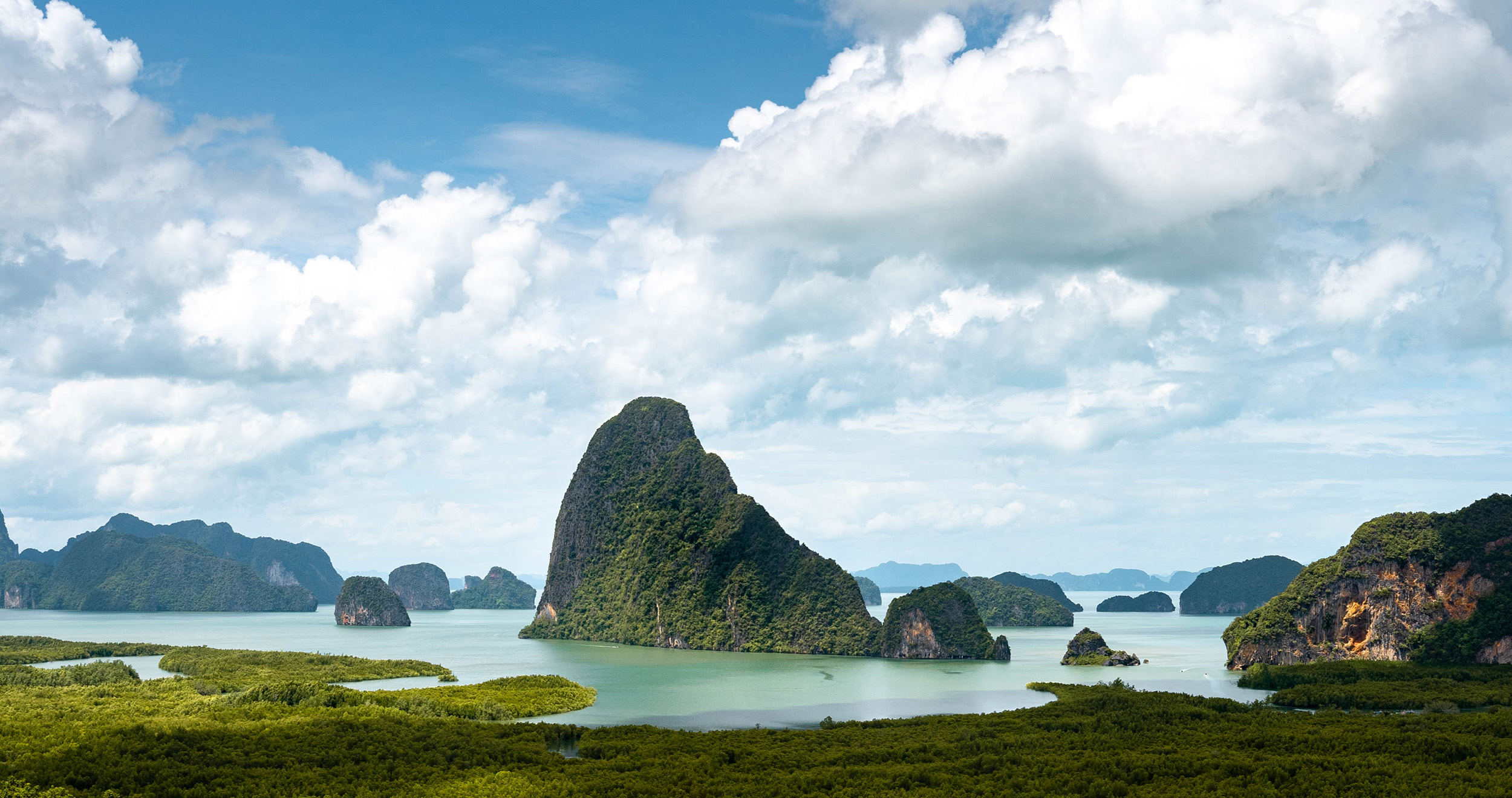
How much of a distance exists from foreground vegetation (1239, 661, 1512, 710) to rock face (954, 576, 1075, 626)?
96.1 m

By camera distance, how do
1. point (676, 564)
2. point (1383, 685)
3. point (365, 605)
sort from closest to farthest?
point (1383, 685)
point (676, 564)
point (365, 605)

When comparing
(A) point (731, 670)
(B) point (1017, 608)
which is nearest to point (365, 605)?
(A) point (731, 670)

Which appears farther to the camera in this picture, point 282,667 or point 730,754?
point 282,667

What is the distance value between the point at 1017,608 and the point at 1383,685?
109 meters

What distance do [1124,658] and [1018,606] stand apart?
84912 mm

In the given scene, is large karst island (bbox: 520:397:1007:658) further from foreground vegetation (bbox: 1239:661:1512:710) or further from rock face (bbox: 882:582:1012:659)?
foreground vegetation (bbox: 1239:661:1512:710)

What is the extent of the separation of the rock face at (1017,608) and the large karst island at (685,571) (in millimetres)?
64367

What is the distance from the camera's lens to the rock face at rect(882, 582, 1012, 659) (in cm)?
9238

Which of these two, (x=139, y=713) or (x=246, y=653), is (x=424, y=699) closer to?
(x=139, y=713)

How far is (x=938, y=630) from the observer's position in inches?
3644

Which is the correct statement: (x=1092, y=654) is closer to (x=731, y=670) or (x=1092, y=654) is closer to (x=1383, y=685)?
(x=1383, y=685)

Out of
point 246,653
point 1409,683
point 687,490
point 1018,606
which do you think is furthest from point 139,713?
point 1018,606

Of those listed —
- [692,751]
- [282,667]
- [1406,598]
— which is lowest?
[692,751]

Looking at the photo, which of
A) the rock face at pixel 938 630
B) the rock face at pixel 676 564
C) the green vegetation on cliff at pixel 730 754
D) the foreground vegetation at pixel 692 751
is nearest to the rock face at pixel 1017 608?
the rock face at pixel 676 564
